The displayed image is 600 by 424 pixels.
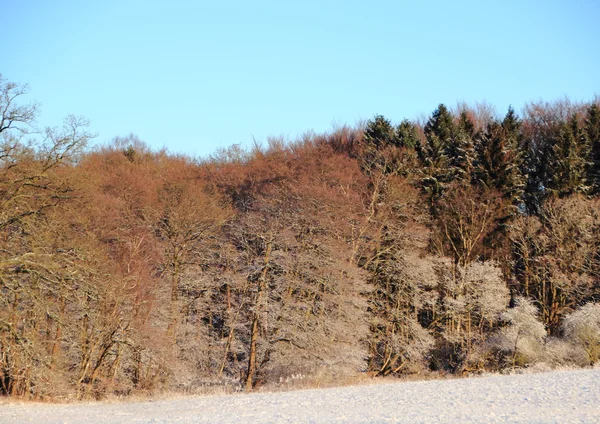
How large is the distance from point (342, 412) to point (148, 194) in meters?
35.0

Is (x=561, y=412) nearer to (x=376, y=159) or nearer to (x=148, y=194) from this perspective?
(x=376, y=159)

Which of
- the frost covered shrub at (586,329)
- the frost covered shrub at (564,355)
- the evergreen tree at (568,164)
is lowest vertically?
the frost covered shrub at (564,355)

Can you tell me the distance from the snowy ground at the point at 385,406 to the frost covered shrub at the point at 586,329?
11.4m

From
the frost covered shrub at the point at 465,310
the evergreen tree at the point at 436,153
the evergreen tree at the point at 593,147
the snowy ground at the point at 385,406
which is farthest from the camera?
the evergreen tree at the point at 436,153

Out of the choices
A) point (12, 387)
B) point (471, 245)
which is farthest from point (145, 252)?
point (471, 245)

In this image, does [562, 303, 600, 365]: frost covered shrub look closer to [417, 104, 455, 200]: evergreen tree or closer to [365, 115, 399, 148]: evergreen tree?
[417, 104, 455, 200]: evergreen tree

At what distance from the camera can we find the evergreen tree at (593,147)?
4422 centimetres

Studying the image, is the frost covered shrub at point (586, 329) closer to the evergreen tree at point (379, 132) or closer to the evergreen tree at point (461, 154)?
the evergreen tree at point (461, 154)

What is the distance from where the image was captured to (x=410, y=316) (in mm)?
38281

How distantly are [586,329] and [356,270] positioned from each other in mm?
12021

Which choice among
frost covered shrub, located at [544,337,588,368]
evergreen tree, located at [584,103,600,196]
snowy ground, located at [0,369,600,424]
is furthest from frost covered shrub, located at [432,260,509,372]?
snowy ground, located at [0,369,600,424]

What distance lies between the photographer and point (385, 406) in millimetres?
17812

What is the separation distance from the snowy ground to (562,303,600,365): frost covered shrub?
1145 cm

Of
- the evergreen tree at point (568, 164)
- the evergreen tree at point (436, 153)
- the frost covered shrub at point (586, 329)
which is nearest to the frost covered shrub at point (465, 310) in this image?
the frost covered shrub at point (586, 329)
